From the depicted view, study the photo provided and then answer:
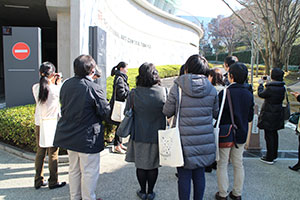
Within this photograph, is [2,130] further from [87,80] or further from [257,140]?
[257,140]

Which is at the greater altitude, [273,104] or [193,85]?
[193,85]

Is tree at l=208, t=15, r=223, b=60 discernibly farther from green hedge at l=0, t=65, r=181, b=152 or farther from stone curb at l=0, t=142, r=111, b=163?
stone curb at l=0, t=142, r=111, b=163

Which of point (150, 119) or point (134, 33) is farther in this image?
point (134, 33)

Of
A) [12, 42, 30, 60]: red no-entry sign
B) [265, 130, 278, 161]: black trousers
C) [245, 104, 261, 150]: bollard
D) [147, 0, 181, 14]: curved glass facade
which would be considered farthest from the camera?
[147, 0, 181, 14]: curved glass facade

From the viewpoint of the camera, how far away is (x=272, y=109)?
4.60 metres

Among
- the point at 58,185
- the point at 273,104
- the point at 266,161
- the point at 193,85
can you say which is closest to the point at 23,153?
the point at 58,185

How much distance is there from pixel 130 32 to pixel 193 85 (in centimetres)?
1362

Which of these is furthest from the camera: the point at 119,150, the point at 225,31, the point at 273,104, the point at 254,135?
the point at 225,31

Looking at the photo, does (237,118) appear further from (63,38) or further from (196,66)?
(63,38)

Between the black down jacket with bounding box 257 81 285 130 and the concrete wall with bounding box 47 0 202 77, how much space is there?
5235 mm

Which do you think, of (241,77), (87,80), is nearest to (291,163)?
(241,77)

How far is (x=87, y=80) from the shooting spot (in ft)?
9.53

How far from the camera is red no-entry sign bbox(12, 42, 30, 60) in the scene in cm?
557

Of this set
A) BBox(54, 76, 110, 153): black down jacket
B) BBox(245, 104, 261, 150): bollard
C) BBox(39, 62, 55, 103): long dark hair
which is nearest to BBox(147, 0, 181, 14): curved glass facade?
BBox(245, 104, 261, 150): bollard
